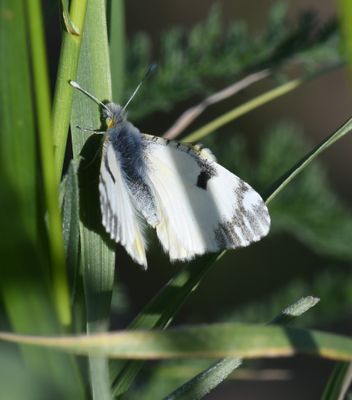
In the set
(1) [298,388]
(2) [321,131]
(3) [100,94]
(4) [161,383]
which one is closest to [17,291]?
(3) [100,94]

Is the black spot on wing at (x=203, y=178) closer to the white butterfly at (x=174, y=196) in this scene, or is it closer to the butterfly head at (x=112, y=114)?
the white butterfly at (x=174, y=196)

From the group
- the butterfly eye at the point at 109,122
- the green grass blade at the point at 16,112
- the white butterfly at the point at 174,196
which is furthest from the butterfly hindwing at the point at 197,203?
the green grass blade at the point at 16,112

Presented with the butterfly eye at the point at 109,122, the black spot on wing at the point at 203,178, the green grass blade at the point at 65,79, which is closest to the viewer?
the green grass blade at the point at 65,79

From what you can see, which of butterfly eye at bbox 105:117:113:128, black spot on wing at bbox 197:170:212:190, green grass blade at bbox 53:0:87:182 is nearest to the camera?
green grass blade at bbox 53:0:87:182

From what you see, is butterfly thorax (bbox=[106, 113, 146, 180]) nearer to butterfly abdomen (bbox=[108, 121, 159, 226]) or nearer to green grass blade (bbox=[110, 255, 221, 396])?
butterfly abdomen (bbox=[108, 121, 159, 226])

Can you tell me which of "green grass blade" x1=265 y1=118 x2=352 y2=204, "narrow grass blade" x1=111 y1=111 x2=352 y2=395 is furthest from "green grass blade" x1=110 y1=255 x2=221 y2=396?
"green grass blade" x1=265 y1=118 x2=352 y2=204

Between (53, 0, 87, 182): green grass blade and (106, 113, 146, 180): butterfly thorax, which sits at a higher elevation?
(53, 0, 87, 182): green grass blade
